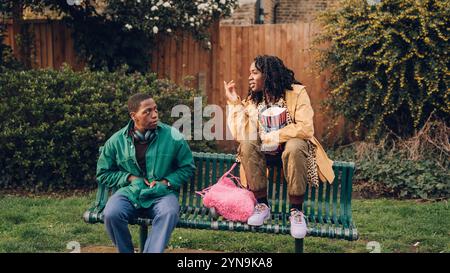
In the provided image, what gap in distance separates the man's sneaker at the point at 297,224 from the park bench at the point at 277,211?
59 millimetres

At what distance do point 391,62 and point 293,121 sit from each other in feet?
10.2

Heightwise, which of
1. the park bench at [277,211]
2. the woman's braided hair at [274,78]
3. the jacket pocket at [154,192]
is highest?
the woman's braided hair at [274,78]

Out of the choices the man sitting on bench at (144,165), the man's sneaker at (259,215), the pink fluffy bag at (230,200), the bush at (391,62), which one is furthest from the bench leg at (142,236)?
the bush at (391,62)

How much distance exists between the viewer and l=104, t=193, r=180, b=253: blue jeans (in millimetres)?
4172

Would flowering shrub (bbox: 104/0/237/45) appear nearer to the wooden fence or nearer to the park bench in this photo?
the wooden fence

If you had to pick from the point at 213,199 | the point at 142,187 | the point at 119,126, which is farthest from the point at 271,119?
the point at 119,126

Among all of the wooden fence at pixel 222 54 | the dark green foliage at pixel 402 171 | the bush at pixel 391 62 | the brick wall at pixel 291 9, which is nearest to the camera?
the dark green foliage at pixel 402 171

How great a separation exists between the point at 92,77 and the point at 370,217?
11.4 feet

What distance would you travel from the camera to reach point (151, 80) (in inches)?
311

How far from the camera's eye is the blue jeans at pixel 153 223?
13.7 ft

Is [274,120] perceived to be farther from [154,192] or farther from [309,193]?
[154,192]

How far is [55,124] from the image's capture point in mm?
6789

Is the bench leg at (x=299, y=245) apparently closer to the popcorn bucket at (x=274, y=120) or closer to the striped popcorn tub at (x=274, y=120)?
the striped popcorn tub at (x=274, y=120)
